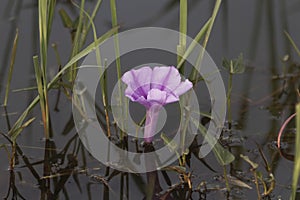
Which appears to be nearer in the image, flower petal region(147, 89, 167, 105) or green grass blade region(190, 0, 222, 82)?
flower petal region(147, 89, 167, 105)

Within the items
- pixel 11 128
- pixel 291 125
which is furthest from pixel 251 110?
pixel 11 128

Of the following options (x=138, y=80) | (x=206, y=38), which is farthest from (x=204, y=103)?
(x=138, y=80)

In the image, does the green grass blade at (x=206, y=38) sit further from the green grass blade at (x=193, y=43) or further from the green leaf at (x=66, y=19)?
the green leaf at (x=66, y=19)

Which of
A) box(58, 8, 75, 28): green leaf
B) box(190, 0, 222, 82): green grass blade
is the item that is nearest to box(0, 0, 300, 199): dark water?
box(58, 8, 75, 28): green leaf

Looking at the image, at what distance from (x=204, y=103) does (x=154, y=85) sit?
0.30 meters

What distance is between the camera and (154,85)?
1184mm

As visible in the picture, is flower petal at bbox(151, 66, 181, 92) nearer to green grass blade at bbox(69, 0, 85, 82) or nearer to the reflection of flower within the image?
the reflection of flower

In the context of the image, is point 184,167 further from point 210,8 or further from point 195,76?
point 210,8

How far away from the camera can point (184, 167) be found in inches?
49.2

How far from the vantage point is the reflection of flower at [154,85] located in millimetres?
1150

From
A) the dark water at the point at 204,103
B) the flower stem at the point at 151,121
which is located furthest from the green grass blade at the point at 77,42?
the flower stem at the point at 151,121

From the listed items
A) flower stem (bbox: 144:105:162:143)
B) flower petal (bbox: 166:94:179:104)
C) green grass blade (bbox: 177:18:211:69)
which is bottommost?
flower stem (bbox: 144:105:162:143)

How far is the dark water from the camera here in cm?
125

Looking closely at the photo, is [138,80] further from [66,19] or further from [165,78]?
[66,19]
